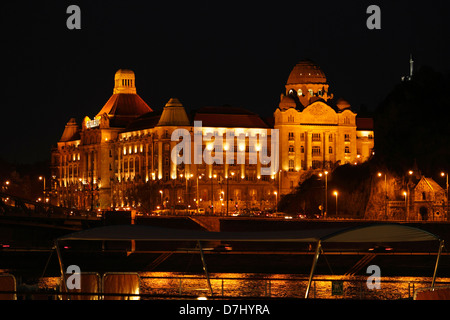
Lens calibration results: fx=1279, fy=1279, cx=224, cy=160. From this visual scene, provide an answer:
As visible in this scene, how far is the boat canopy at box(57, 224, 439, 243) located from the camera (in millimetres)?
46125

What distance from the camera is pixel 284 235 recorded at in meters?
47.9

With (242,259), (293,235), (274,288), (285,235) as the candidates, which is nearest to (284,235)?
(285,235)

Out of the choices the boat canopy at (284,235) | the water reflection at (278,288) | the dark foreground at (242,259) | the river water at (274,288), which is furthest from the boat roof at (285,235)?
the dark foreground at (242,259)

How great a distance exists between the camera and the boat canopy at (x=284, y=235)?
151ft

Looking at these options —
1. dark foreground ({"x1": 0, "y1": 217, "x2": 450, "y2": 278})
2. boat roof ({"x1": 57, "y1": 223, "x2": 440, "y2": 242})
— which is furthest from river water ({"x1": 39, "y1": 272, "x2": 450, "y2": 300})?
boat roof ({"x1": 57, "y1": 223, "x2": 440, "y2": 242})

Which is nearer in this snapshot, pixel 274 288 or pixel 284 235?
pixel 284 235

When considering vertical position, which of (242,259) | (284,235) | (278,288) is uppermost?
(284,235)

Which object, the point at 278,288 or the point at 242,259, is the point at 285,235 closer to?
the point at 278,288
